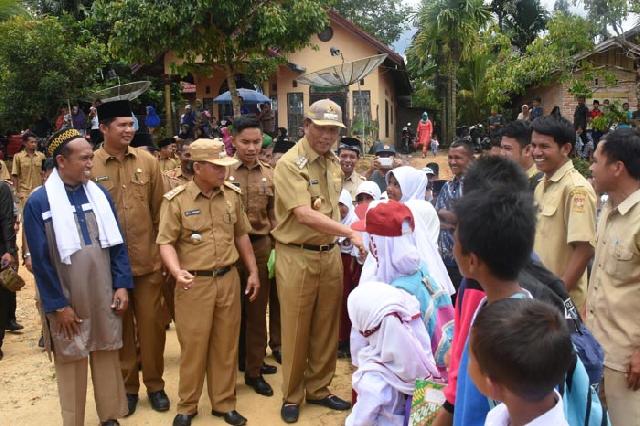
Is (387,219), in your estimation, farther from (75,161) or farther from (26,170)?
(26,170)

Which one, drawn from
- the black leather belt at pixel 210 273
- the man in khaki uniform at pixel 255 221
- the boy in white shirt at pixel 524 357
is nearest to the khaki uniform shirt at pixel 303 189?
the black leather belt at pixel 210 273

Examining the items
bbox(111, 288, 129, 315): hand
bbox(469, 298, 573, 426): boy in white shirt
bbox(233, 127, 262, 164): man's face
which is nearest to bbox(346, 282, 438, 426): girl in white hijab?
bbox(469, 298, 573, 426): boy in white shirt

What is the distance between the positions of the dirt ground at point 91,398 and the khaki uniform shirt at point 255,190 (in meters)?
1.36

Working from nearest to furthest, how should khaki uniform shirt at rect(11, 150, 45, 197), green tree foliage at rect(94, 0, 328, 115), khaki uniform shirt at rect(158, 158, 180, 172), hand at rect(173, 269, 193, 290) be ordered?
hand at rect(173, 269, 193, 290), khaki uniform shirt at rect(158, 158, 180, 172), green tree foliage at rect(94, 0, 328, 115), khaki uniform shirt at rect(11, 150, 45, 197)

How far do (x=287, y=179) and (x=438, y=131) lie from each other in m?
26.1

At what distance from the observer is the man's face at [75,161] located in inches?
152

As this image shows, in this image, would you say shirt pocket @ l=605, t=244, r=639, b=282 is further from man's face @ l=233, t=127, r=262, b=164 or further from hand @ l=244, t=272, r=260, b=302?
man's face @ l=233, t=127, r=262, b=164

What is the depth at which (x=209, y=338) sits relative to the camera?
4227mm

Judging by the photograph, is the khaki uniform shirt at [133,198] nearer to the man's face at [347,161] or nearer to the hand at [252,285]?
the hand at [252,285]

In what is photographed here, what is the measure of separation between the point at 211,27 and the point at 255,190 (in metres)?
8.38

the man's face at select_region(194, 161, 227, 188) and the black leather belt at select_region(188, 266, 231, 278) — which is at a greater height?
the man's face at select_region(194, 161, 227, 188)

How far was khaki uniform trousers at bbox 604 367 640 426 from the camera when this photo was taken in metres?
2.79

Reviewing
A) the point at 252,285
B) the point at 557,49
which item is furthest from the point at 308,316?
the point at 557,49

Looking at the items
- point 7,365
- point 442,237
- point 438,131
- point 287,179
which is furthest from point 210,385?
point 438,131
